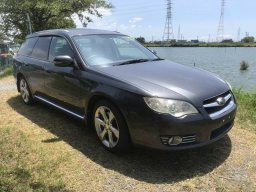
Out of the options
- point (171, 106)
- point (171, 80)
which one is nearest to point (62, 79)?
point (171, 80)

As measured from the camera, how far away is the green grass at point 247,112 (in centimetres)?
598

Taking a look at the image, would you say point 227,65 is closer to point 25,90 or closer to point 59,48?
point 25,90

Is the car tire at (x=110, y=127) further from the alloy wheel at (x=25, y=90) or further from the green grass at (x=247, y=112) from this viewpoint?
the alloy wheel at (x=25, y=90)

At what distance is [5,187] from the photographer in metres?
3.71

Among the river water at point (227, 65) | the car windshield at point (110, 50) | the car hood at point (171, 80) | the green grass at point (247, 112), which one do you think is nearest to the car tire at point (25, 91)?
the car windshield at point (110, 50)

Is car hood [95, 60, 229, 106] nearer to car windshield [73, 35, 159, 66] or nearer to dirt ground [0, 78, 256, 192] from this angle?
car windshield [73, 35, 159, 66]

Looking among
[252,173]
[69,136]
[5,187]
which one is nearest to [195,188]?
[252,173]

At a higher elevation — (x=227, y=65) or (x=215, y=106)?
(x=215, y=106)

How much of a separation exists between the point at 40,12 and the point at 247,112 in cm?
2255

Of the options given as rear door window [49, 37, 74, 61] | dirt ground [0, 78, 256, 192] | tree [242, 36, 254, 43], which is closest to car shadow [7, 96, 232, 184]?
dirt ground [0, 78, 256, 192]

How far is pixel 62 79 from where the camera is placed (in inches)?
215

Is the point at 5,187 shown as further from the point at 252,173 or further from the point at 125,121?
the point at 252,173

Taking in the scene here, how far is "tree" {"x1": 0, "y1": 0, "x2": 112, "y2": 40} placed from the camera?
24969 millimetres

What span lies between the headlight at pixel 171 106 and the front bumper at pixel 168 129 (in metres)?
0.06
